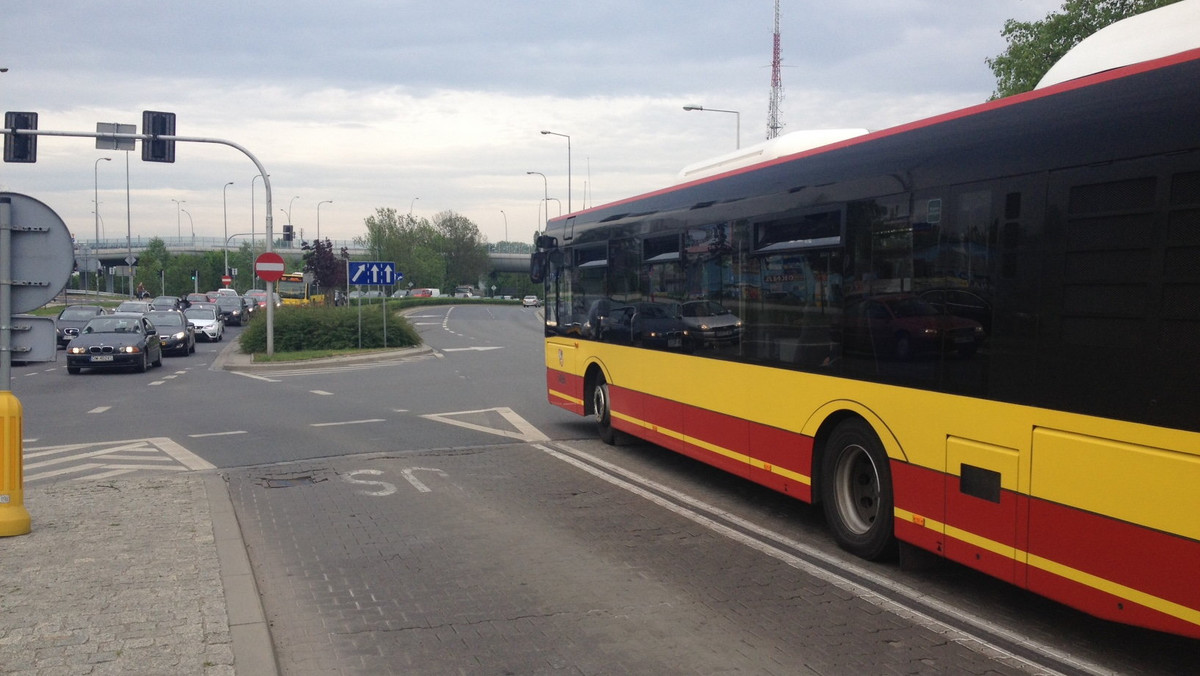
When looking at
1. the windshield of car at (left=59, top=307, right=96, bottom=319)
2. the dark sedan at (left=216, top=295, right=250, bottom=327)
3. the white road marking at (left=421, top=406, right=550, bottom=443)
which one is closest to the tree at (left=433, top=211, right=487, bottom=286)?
the dark sedan at (left=216, top=295, right=250, bottom=327)

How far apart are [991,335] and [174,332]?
105 feet

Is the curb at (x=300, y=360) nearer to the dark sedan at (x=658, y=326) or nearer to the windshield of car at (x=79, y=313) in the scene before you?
the windshield of car at (x=79, y=313)

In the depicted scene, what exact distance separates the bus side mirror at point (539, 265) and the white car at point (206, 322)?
3032 centimetres

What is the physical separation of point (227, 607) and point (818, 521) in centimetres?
484

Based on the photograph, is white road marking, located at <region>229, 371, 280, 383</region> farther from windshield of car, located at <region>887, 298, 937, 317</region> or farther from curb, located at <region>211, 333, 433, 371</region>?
windshield of car, located at <region>887, 298, 937, 317</region>

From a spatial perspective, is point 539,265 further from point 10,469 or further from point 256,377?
point 256,377

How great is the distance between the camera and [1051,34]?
27.9 meters

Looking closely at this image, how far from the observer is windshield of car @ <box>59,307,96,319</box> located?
120 feet

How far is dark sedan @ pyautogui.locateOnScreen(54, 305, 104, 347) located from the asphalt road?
22496 millimetres

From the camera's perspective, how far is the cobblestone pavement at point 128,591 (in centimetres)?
498

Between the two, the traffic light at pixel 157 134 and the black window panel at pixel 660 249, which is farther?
the traffic light at pixel 157 134

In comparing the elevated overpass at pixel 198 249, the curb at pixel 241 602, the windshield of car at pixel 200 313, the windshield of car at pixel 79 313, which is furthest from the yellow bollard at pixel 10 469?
the elevated overpass at pixel 198 249

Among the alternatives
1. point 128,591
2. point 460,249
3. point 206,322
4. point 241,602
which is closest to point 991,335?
point 241,602

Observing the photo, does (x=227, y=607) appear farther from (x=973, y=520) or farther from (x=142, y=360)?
(x=142, y=360)
